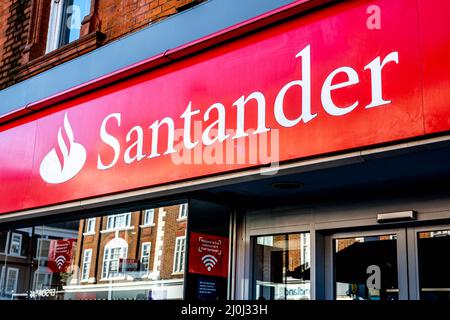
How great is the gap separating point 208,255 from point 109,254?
1.11m

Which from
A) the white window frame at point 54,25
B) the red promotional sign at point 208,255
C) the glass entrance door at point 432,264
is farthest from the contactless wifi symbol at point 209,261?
the white window frame at point 54,25

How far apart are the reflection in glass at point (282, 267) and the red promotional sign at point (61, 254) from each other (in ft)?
6.80

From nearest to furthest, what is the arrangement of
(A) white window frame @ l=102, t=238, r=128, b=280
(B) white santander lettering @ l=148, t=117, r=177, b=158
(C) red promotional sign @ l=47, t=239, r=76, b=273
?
(B) white santander lettering @ l=148, t=117, r=177, b=158 → (A) white window frame @ l=102, t=238, r=128, b=280 → (C) red promotional sign @ l=47, t=239, r=76, b=273

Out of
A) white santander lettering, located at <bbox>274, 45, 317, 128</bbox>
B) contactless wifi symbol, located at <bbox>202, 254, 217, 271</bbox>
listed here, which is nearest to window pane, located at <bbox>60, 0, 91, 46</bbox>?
contactless wifi symbol, located at <bbox>202, 254, 217, 271</bbox>

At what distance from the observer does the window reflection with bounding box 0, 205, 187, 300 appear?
18.3 feet

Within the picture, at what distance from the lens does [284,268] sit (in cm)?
560

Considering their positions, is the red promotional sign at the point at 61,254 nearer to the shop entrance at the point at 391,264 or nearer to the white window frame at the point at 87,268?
the white window frame at the point at 87,268

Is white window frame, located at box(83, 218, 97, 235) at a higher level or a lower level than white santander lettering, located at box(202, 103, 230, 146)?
lower

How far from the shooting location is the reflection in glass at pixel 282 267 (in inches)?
214

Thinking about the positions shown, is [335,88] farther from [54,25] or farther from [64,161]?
[54,25]

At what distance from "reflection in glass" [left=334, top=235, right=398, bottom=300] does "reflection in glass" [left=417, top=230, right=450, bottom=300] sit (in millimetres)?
225

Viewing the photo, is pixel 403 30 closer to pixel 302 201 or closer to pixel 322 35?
pixel 322 35

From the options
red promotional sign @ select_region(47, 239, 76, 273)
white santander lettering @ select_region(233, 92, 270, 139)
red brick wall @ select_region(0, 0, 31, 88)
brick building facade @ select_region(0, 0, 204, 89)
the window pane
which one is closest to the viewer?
white santander lettering @ select_region(233, 92, 270, 139)

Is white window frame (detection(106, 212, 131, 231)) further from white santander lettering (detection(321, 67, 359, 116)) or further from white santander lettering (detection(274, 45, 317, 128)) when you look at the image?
white santander lettering (detection(321, 67, 359, 116))
